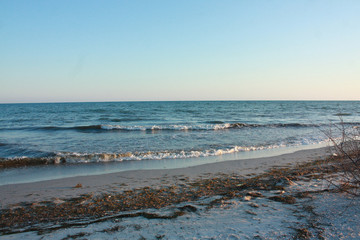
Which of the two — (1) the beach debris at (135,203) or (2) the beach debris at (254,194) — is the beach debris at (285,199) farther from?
(2) the beach debris at (254,194)

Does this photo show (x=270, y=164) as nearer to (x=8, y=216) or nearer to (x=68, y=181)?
(x=68, y=181)

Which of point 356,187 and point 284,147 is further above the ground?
point 356,187

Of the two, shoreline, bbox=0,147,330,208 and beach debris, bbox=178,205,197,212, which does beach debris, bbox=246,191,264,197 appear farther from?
shoreline, bbox=0,147,330,208

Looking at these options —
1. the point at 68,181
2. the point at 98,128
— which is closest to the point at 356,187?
the point at 68,181

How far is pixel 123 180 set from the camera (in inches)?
274

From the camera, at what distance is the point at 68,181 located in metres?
7.00

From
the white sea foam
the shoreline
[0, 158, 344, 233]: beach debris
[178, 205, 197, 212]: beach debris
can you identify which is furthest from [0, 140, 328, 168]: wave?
[178, 205, 197, 212]: beach debris

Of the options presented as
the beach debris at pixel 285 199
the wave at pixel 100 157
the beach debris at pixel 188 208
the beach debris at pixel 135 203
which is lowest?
the wave at pixel 100 157

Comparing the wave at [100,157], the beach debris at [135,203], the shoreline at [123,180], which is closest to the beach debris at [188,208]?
the beach debris at [135,203]

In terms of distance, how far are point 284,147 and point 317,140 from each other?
3.42 meters

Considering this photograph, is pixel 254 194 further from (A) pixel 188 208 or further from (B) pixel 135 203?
(B) pixel 135 203

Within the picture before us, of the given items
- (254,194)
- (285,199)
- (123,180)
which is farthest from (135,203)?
(285,199)

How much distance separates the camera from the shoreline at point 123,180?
5828 mm

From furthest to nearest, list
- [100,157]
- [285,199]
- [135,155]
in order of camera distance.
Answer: [135,155], [100,157], [285,199]
